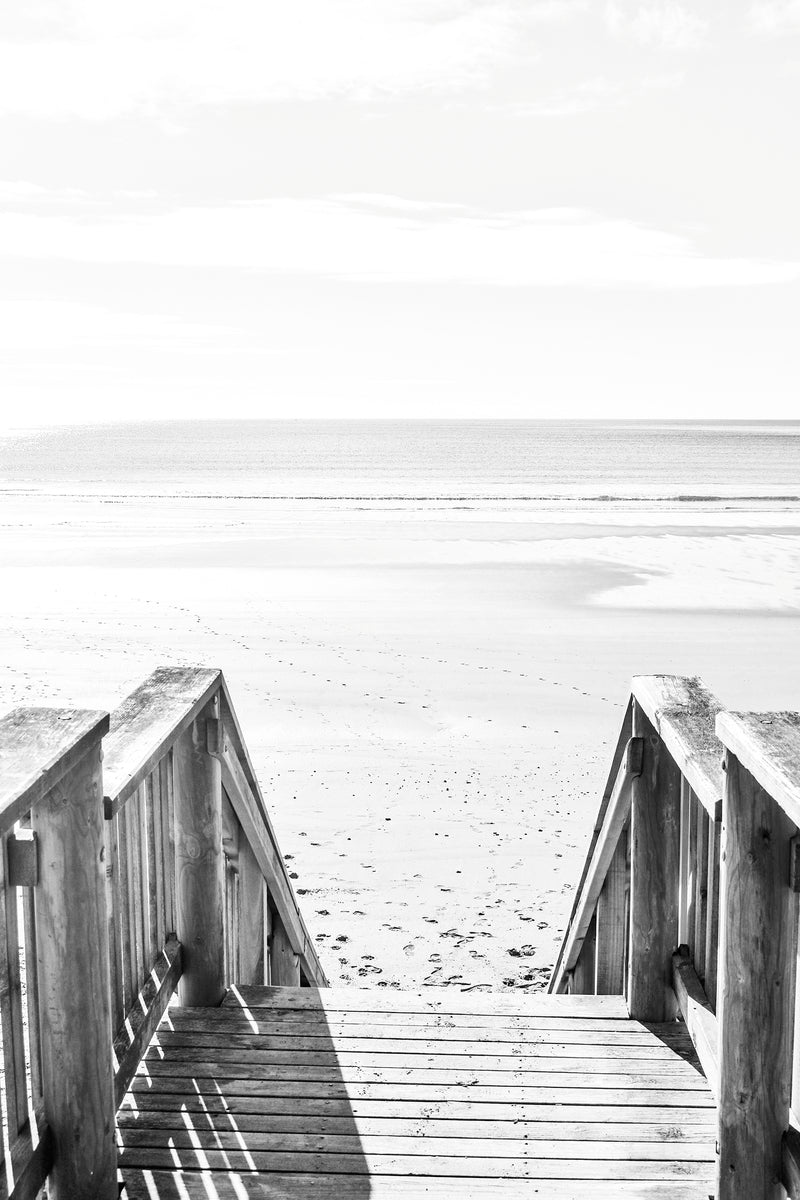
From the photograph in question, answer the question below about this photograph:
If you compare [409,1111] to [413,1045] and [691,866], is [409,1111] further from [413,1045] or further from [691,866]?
[691,866]

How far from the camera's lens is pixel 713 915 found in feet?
10.5

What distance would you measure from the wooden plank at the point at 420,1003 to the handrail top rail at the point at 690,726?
1.10 meters

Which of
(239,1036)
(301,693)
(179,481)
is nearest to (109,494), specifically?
(179,481)

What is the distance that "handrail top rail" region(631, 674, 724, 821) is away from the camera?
2.80 metres

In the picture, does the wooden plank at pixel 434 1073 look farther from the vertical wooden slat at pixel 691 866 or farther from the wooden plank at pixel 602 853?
the wooden plank at pixel 602 853

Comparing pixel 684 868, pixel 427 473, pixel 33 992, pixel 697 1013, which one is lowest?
pixel 427 473

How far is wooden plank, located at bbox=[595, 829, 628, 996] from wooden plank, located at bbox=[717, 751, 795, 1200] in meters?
1.82

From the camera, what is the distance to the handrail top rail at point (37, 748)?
2.10 metres

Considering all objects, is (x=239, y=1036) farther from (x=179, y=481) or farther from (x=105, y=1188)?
(x=179, y=481)

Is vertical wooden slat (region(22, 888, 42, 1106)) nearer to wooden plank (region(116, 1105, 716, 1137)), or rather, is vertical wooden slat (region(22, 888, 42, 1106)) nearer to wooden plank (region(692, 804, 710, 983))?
wooden plank (region(116, 1105, 716, 1137))

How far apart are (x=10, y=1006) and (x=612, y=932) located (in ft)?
8.96

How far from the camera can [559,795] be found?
8.51 metres

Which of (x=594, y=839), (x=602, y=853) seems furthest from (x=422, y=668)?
(x=602, y=853)

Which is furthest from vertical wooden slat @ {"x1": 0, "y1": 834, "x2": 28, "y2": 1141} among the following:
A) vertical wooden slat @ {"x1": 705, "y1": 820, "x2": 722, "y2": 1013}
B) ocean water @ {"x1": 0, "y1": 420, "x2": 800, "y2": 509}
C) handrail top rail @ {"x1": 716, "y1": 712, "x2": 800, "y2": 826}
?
ocean water @ {"x1": 0, "y1": 420, "x2": 800, "y2": 509}
